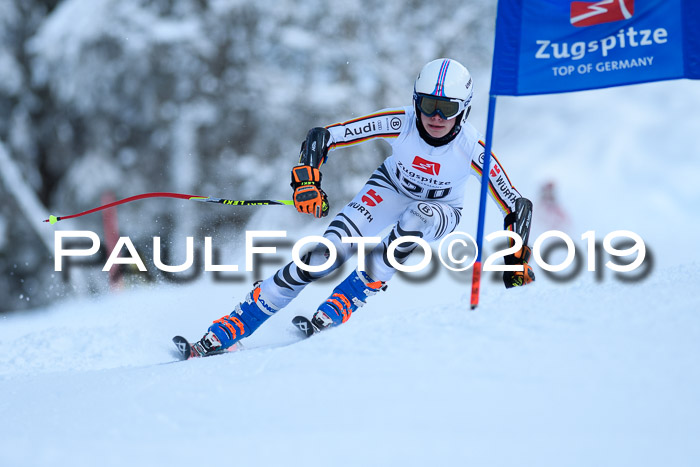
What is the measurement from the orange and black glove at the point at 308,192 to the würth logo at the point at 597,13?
161cm

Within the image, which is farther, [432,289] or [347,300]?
[432,289]

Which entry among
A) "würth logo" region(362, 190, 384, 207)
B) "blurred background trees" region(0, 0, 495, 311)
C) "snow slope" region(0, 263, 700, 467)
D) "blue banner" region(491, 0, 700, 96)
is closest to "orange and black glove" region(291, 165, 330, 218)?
"würth logo" region(362, 190, 384, 207)

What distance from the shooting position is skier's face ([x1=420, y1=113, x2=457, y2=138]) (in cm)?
415

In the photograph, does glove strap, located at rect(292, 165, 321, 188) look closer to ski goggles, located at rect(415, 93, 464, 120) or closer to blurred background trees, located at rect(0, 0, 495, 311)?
ski goggles, located at rect(415, 93, 464, 120)

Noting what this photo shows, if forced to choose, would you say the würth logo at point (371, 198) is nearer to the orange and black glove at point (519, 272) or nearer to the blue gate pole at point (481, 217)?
the orange and black glove at point (519, 272)

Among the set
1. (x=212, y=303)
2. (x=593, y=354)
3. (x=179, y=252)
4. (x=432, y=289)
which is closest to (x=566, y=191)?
(x=432, y=289)

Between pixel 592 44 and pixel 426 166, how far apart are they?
127 centimetres

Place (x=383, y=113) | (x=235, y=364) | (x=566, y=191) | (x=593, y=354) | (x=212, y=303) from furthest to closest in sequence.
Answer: (x=566, y=191) → (x=212, y=303) → (x=383, y=113) → (x=235, y=364) → (x=593, y=354)

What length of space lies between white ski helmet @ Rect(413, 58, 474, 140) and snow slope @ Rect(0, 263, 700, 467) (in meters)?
1.08

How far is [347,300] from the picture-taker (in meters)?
4.54

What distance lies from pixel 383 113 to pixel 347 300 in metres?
1.14

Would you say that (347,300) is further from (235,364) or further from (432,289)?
(432,289)

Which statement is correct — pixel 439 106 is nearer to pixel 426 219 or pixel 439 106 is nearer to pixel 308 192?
pixel 426 219

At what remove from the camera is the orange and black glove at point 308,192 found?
13.8ft
